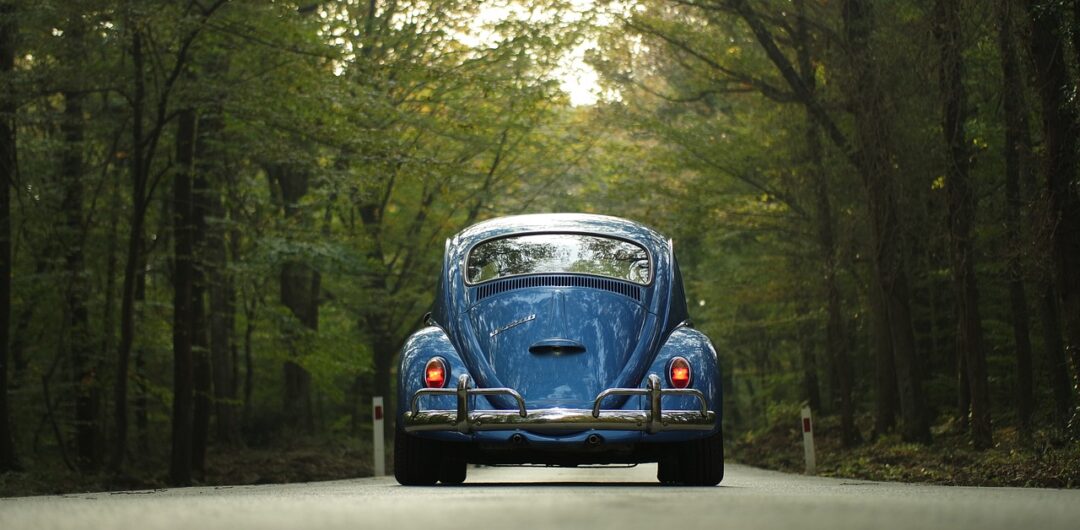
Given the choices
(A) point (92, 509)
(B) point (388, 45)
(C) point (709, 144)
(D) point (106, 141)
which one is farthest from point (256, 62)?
(A) point (92, 509)

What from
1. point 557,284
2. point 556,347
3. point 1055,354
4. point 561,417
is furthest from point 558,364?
point 1055,354

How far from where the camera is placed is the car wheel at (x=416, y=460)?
996cm

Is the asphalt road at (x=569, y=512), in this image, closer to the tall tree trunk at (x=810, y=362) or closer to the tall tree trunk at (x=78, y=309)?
the tall tree trunk at (x=78, y=309)

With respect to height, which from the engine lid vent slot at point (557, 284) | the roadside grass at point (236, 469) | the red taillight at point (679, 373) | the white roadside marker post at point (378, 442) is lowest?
the roadside grass at point (236, 469)

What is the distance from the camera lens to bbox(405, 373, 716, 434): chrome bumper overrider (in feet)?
29.8

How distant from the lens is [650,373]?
948 cm

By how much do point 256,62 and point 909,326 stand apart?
986 cm

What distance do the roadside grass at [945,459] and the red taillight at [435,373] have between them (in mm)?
4997

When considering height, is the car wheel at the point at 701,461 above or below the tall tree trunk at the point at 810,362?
below

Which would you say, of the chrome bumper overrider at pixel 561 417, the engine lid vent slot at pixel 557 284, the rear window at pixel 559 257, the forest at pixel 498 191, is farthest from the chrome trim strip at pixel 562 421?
the forest at pixel 498 191

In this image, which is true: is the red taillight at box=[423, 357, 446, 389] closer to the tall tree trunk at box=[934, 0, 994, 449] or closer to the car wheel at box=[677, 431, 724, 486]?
the car wheel at box=[677, 431, 724, 486]

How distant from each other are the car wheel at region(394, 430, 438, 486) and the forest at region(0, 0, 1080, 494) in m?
5.08

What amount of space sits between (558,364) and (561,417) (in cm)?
52

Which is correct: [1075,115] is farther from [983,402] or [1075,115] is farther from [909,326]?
[909,326]
